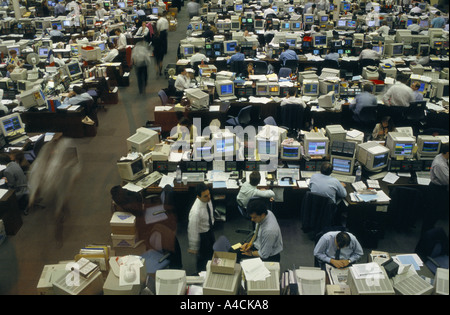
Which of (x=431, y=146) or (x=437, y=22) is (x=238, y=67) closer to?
(x=431, y=146)

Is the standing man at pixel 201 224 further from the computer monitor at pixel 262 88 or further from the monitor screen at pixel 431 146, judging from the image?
the computer monitor at pixel 262 88

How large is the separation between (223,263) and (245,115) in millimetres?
4707

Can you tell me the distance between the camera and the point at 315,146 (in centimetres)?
613

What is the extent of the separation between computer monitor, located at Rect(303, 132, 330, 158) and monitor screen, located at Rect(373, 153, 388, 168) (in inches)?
27.7

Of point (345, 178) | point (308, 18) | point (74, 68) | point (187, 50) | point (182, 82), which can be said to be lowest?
point (345, 178)

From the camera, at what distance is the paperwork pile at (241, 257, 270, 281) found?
368 centimetres

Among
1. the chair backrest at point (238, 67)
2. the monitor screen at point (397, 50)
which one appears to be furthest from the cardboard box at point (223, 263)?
the monitor screen at point (397, 50)

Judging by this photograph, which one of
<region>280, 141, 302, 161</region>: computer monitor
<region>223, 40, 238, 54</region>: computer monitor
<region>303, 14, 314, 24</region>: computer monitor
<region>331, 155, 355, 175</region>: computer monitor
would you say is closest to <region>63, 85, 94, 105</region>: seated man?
<region>223, 40, 238, 54</region>: computer monitor

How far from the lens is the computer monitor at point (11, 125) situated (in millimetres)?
7195

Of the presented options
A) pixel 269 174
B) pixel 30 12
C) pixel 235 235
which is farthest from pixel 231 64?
pixel 30 12

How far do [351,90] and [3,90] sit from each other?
7706 millimetres

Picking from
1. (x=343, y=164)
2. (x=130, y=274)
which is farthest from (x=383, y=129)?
(x=130, y=274)

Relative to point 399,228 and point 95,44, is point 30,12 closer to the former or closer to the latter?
point 95,44

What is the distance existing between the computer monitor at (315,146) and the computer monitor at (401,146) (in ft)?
3.06
